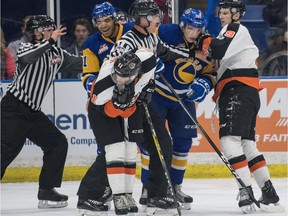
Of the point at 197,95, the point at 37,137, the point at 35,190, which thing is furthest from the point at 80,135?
the point at 197,95

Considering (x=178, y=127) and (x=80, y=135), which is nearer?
(x=178, y=127)

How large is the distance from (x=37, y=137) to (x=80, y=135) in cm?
142

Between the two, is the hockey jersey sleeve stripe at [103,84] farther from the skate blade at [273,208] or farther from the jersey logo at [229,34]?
the skate blade at [273,208]

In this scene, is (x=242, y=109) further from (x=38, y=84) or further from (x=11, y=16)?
(x=11, y=16)

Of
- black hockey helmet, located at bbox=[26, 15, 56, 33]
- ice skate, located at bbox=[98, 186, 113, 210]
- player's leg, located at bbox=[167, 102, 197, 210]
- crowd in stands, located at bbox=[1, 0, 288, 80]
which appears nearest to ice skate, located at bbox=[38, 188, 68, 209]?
ice skate, located at bbox=[98, 186, 113, 210]

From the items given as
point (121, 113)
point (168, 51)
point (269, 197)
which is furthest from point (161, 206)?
point (168, 51)

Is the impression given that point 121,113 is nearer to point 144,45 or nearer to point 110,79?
point 110,79

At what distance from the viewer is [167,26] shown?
6.64m

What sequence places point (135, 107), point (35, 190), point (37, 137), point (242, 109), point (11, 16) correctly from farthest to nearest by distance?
point (11, 16)
point (35, 190)
point (37, 137)
point (242, 109)
point (135, 107)

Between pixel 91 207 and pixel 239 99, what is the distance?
1161 millimetres

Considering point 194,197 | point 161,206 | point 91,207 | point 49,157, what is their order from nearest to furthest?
point 91,207 → point 161,206 → point 49,157 → point 194,197

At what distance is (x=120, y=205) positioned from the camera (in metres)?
5.81

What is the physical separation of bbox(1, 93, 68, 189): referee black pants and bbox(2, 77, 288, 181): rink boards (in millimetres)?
1340

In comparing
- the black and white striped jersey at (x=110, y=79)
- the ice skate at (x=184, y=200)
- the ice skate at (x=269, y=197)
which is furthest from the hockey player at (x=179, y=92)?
the black and white striped jersey at (x=110, y=79)
